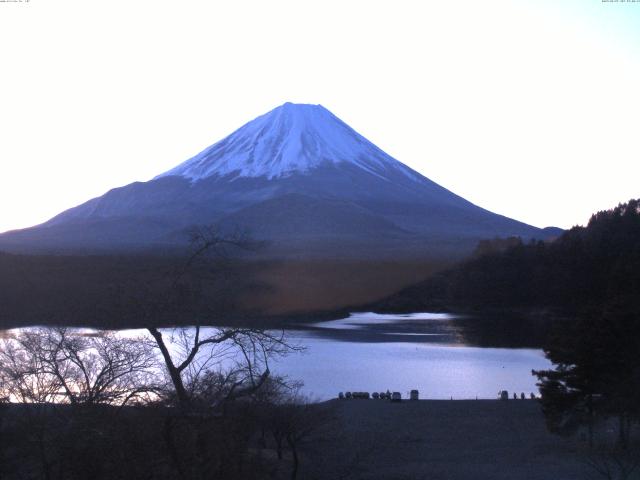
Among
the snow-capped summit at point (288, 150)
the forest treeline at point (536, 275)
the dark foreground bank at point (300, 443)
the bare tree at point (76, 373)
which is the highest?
the snow-capped summit at point (288, 150)

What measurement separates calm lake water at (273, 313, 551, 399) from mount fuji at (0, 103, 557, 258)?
23.3 metres

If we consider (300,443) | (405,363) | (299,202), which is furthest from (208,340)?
(299,202)

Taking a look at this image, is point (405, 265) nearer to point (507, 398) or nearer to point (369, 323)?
point (369, 323)

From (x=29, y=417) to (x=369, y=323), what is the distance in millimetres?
24439

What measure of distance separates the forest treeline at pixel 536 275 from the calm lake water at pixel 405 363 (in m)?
6.82

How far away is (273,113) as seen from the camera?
92312mm

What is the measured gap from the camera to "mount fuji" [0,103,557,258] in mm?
60406

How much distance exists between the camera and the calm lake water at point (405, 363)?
624 inches

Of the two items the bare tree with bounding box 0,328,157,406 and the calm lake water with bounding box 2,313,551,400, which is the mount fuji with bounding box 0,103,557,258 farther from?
the bare tree with bounding box 0,328,157,406

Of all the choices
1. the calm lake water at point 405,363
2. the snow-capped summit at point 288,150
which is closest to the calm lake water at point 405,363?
the calm lake water at point 405,363

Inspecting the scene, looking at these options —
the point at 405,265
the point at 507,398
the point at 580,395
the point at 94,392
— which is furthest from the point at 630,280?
the point at 405,265

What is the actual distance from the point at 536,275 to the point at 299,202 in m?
40.7

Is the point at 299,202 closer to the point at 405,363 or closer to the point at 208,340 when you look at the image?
the point at 405,363

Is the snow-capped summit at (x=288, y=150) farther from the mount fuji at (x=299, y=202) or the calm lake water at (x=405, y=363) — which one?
the calm lake water at (x=405, y=363)
